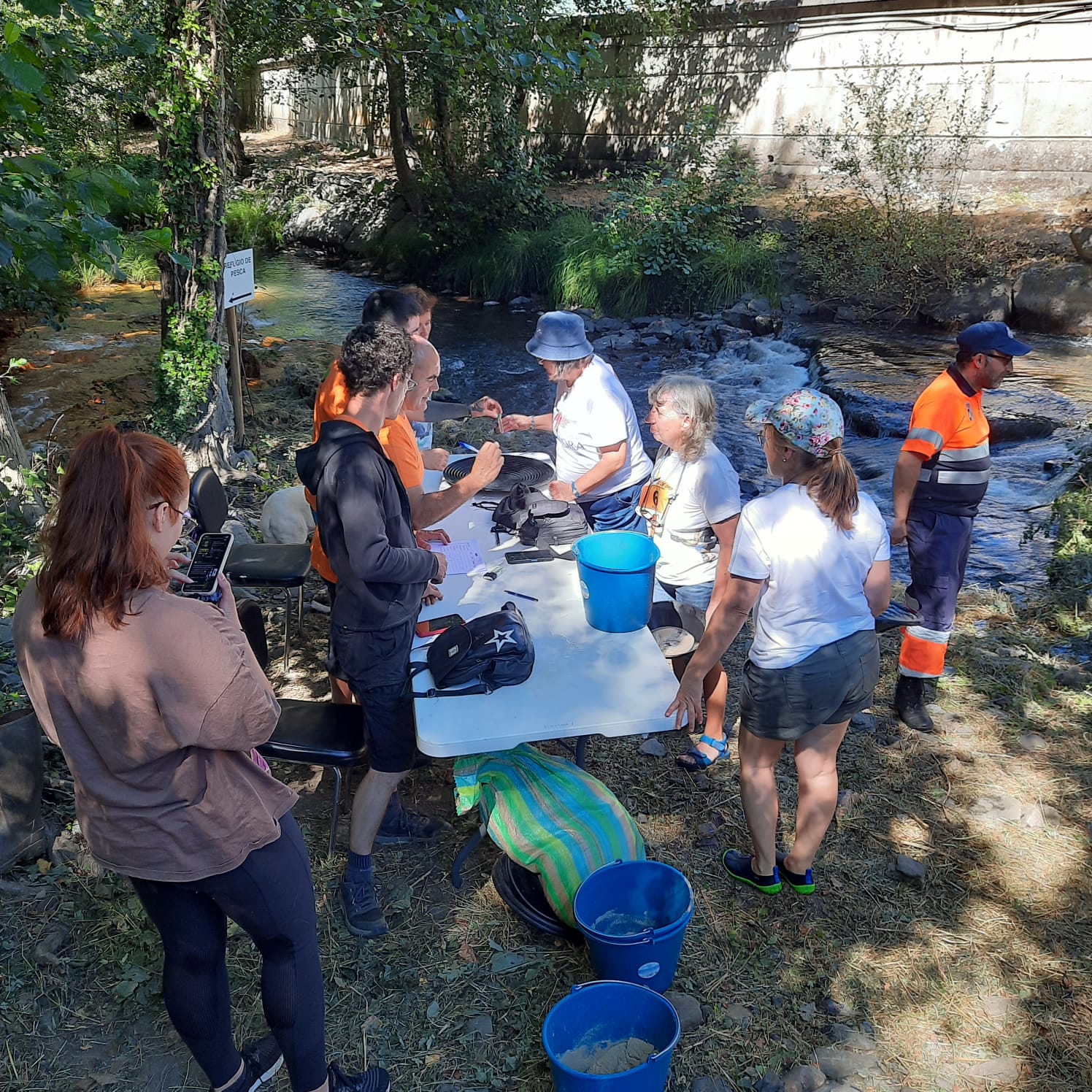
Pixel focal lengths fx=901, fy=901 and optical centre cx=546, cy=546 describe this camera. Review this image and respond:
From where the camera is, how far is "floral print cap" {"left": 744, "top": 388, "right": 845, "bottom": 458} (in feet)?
8.14

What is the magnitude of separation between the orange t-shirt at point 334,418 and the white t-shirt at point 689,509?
98 centimetres

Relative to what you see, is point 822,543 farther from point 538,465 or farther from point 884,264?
point 884,264

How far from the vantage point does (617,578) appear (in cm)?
279

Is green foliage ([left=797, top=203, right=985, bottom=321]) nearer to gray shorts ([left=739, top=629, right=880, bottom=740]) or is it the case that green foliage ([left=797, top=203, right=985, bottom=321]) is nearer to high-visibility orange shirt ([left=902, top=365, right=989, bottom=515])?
high-visibility orange shirt ([left=902, top=365, right=989, bottom=515])

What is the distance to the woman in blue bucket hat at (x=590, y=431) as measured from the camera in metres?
3.82

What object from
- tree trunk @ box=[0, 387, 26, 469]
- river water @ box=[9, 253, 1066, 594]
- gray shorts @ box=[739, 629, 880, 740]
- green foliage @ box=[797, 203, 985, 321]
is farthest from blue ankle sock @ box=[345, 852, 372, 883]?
green foliage @ box=[797, 203, 985, 321]

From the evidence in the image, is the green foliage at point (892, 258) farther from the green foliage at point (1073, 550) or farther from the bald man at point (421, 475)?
the bald man at point (421, 475)

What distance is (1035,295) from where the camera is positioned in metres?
10.2

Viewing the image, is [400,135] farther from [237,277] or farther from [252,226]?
[237,277]

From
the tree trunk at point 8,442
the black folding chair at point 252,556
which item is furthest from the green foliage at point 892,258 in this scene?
the tree trunk at point 8,442

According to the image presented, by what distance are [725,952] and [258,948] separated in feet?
4.83

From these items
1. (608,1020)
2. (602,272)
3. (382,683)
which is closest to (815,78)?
(602,272)

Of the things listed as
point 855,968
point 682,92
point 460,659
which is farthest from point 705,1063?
point 682,92

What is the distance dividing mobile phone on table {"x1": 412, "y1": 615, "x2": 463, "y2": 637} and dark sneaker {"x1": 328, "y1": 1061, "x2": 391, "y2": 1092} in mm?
1209
